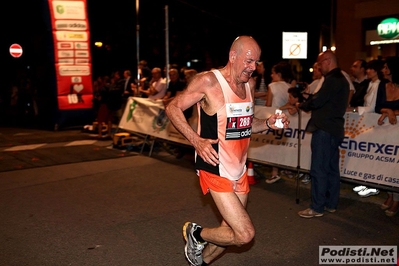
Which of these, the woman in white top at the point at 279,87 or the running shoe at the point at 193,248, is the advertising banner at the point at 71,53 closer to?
the woman in white top at the point at 279,87

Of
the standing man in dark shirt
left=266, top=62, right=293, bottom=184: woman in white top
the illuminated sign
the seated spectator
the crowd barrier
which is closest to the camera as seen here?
the standing man in dark shirt

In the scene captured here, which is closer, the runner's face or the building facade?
the runner's face

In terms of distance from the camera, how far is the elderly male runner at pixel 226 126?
385cm

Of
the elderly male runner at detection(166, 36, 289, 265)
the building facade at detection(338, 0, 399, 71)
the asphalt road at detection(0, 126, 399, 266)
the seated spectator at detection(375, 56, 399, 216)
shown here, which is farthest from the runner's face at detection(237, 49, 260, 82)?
the building facade at detection(338, 0, 399, 71)

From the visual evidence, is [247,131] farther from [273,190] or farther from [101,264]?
[273,190]

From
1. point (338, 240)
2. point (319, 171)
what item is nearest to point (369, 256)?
point (338, 240)

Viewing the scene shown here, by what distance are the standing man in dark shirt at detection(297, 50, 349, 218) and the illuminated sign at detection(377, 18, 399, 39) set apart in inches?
405

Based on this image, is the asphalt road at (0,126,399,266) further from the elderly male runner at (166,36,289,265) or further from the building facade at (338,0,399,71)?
the building facade at (338,0,399,71)

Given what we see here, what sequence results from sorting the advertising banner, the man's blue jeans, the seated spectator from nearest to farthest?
1. the man's blue jeans
2. the seated spectator
3. the advertising banner

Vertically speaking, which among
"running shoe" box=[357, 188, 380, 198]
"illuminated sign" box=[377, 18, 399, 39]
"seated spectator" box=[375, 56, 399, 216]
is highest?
"illuminated sign" box=[377, 18, 399, 39]

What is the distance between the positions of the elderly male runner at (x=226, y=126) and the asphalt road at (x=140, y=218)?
98 cm

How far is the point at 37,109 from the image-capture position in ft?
67.5

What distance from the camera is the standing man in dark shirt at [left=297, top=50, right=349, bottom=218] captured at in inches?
230

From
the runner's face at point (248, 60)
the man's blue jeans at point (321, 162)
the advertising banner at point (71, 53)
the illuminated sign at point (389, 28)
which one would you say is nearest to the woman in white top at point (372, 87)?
the man's blue jeans at point (321, 162)
